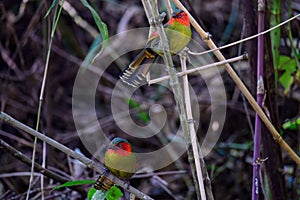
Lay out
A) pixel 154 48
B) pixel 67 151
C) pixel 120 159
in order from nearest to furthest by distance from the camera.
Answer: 1. pixel 67 151
2. pixel 154 48
3. pixel 120 159

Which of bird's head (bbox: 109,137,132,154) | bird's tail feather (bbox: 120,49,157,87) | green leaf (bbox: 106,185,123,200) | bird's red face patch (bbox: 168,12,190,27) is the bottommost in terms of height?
green leaf (bbox: 106,185,123,200)

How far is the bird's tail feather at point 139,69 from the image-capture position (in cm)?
106

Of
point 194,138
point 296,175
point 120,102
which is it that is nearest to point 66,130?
point 120,102

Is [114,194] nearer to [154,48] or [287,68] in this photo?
[154,48]

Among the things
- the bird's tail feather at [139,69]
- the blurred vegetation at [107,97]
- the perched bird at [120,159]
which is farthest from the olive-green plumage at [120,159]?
the blurred vegetation at [107,97]

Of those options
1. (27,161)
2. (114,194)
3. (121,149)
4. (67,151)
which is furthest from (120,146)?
(27,161)

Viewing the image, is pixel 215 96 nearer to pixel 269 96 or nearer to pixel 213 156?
pixel 213 156

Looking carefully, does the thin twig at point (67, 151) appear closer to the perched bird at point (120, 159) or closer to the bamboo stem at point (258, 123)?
the perched bird at point (120, 159)

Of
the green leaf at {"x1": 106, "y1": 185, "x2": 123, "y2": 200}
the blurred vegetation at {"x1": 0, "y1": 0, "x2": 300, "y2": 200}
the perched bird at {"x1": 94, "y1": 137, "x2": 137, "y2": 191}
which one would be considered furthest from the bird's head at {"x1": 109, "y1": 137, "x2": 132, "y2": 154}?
the blurred vegetation at {"x1": 0, "y1": 0, "x2": 300, "y2": 200}

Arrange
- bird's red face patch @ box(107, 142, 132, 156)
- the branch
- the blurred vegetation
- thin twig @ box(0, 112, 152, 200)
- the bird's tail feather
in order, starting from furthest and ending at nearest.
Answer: the blurred vegetation < the branch < bird's red face patch @ box(107, 142, 132, 156) < the bird's tail feather < thin twig @ box(0, 112, 152, 200)

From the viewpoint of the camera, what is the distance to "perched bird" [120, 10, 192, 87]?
1.06 m

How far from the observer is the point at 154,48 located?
106cm

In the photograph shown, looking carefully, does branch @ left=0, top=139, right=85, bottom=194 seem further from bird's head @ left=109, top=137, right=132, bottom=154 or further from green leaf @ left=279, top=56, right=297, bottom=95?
green leaf @ left=279, top=56, right=297, bottom=95

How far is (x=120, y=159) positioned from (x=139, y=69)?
0.23 m
